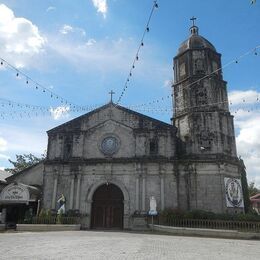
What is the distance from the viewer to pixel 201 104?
27.0 m

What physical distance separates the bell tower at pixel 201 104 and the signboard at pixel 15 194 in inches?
487

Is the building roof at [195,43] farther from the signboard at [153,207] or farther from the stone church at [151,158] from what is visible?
the signboard at [153,207]

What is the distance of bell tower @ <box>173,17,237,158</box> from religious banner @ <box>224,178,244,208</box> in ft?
6.68

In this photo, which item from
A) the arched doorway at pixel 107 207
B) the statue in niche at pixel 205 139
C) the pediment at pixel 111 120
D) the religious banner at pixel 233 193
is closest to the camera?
the religious banner at pixel 233 193

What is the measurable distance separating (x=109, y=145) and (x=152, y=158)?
3.77 m

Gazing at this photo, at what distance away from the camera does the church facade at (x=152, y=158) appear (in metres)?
25.0

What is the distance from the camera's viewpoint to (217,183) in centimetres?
2477

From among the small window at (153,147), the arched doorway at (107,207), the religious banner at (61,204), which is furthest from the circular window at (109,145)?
the religious banner at (61,204)

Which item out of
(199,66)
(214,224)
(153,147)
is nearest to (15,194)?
(153,147)

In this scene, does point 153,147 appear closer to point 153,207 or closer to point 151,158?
point 151,158

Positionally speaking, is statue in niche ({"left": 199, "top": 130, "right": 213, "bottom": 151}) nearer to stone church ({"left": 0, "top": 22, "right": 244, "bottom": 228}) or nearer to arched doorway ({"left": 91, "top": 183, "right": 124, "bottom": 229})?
stone church ({"left": 0, "top": 22, "right": 244, "bottom": 228})

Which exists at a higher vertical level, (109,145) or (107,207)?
(109,145)

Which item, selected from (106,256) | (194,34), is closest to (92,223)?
(106,256)

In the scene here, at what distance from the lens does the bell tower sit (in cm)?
2605
